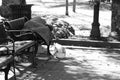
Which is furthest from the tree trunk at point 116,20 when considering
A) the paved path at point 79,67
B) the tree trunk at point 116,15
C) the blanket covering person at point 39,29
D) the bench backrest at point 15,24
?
the bench backrest at point 15,24

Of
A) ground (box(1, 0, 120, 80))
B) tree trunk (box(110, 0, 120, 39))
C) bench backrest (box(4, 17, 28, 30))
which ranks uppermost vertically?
bench backrest (box(4, 17, 28, 30))

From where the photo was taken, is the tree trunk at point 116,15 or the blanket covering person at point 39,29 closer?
the blanket covering person at point 39,29

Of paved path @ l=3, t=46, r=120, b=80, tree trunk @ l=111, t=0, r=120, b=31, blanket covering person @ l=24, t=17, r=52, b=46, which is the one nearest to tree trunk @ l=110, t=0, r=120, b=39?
tree trunk @ l=111, t=0, r=120, b=31

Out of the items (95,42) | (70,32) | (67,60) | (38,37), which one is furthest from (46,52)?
(70,32)

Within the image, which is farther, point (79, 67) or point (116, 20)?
point (116, 20)

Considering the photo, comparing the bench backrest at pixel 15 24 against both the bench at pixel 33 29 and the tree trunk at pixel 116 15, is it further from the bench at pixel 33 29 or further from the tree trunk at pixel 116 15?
the tree trunk at pixel 116 15

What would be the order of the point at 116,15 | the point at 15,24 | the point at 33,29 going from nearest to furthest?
the point at 33,29
the point at 15,24
the point at 116,15

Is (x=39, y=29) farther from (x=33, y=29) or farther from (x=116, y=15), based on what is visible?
(x=116, y=15)

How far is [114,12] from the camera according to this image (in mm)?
13328

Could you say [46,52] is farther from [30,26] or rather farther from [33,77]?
[33,77]

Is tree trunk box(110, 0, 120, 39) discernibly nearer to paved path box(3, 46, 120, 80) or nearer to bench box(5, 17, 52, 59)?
paved path box(3, 46, 120, 80)

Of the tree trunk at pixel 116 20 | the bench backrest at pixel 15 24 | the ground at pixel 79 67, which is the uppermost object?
the bench backrest at pixel 15 24

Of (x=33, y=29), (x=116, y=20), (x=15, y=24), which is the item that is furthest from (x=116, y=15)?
(x=15, y=24)

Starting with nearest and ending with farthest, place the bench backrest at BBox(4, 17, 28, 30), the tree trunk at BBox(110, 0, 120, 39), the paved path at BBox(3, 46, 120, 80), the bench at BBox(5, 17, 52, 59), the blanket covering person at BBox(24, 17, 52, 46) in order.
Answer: the paved path at BBox(3, 46, 120, 80) → the bench backrest at BBox(4, 17, 28, 30) → the bench at BBox(5, 17, 52, 59) → the blanket covering person at BBox(24, 17, 52, 46) → the tree trunk at BBox(110, 0, 120, 39)
